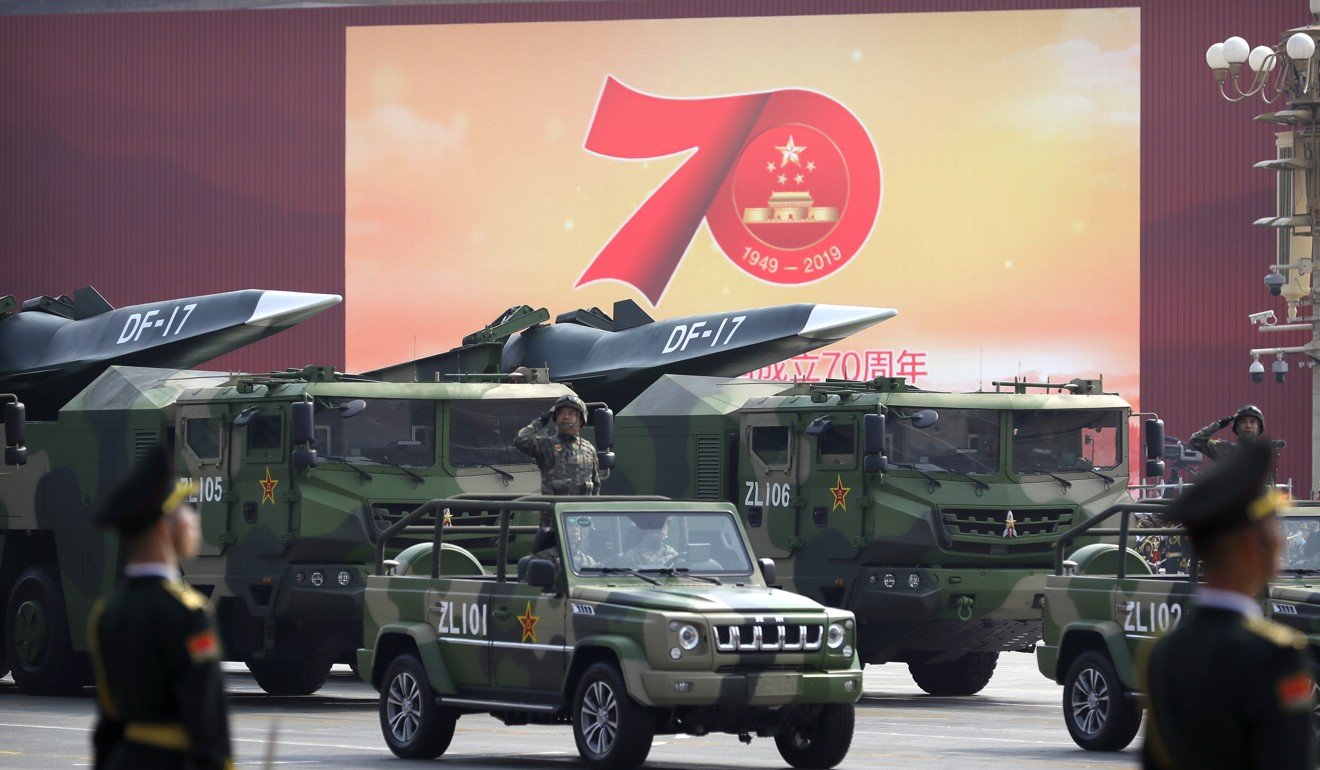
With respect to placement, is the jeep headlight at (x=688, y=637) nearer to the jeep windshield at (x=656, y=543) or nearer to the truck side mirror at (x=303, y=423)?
the jeep windshield at (x=656, y=543)

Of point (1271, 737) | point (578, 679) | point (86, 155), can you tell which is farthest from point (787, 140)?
point (1271, 737)

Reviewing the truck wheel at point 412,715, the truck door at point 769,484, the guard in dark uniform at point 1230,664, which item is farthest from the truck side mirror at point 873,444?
the guard in dark uniform at point 1230,664

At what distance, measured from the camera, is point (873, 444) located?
62.2 ft

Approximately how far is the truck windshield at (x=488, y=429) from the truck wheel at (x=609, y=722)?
20.1 ft

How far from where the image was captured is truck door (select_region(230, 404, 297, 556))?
18.6 metres

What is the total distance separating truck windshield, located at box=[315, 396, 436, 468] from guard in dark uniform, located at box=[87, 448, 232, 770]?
13.1m

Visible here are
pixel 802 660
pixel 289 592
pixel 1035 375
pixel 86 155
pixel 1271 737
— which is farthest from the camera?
pixel 86 155

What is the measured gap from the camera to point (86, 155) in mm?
51188

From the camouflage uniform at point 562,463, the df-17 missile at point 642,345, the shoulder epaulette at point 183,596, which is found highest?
the df-17 missile at point 642,345

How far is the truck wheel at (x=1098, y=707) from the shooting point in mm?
14367

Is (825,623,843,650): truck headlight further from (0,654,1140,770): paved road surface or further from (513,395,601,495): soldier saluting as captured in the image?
(513,395,601,495): soldier saluting

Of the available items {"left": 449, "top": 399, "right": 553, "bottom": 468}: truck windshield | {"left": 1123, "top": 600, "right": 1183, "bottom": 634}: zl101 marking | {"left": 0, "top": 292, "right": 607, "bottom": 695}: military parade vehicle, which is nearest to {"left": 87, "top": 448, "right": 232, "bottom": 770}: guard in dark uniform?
{"left": 1123, "top": 600, "right": 1183, "bottom": 634}: zl101 marking

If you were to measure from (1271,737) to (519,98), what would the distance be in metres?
44.1

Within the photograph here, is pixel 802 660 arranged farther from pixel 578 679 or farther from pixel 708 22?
pixel 708 22
